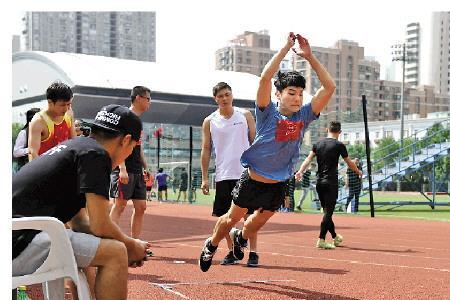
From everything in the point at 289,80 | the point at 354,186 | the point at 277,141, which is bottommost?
the point at 354,186

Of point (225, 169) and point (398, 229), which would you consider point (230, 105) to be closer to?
point (225, 169)

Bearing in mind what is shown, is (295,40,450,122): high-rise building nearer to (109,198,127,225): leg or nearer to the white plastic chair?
(109,198,127,225): leg

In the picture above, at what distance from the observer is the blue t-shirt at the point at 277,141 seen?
545 cm

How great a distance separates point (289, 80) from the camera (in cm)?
544

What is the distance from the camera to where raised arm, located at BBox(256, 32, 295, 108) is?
502 centimetres

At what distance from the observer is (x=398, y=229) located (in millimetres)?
13398

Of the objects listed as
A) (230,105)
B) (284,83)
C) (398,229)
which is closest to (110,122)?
(284,83)

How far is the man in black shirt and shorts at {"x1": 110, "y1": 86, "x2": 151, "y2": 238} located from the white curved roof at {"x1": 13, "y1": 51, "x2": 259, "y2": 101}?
4975cm

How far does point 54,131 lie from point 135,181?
5.23 ft

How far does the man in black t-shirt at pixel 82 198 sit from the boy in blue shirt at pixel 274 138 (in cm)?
234

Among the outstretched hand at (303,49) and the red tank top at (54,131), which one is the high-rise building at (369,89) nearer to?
the red tank top at (54,131)

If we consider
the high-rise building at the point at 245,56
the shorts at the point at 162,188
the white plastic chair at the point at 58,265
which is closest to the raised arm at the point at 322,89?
the white plastic chair at the point at 58,265

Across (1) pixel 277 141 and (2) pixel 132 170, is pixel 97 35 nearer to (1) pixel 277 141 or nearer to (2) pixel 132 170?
(2) pixel 132 170

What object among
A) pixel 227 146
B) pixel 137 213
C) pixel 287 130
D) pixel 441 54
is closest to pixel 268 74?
pixel 287 130
